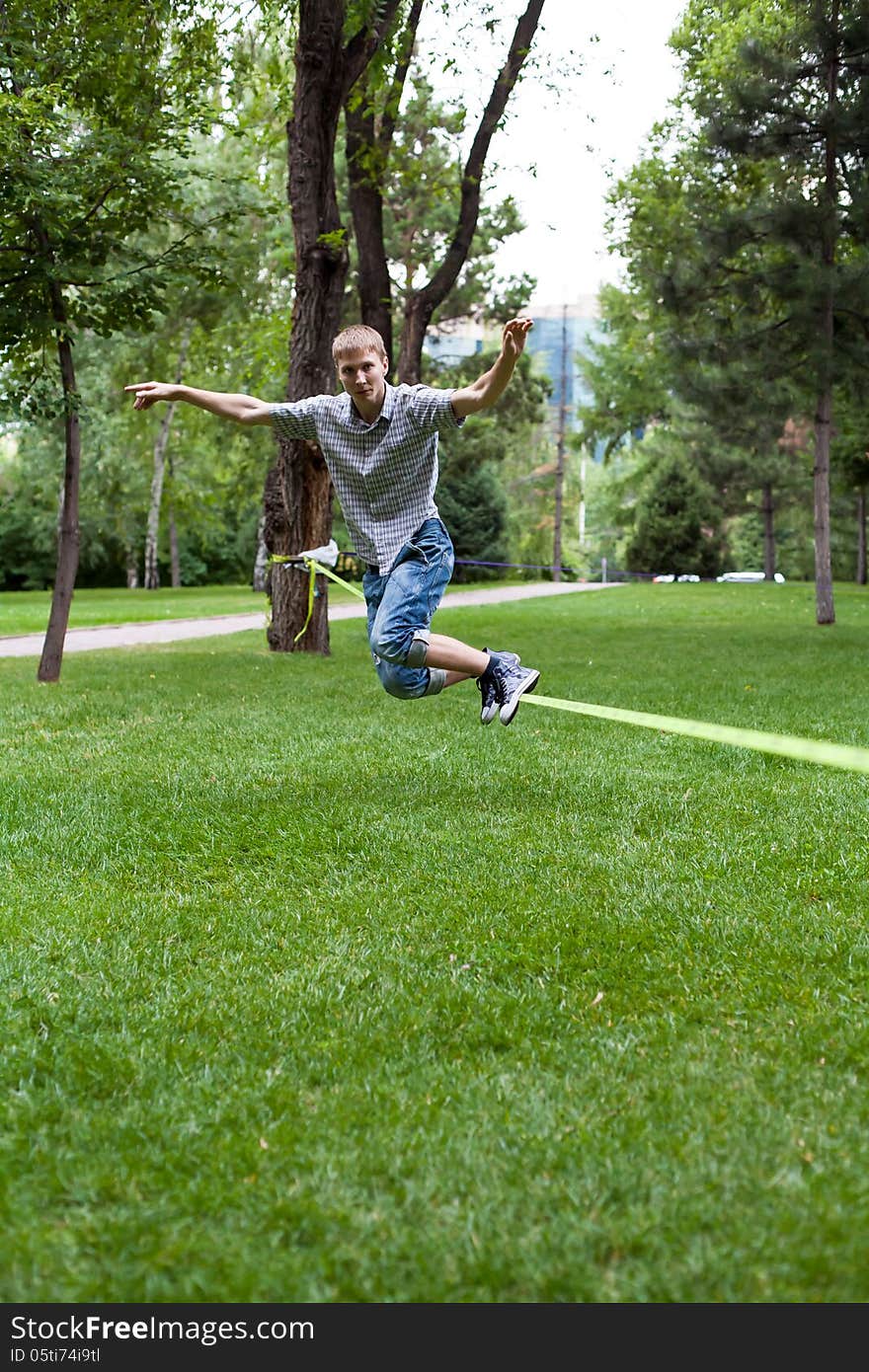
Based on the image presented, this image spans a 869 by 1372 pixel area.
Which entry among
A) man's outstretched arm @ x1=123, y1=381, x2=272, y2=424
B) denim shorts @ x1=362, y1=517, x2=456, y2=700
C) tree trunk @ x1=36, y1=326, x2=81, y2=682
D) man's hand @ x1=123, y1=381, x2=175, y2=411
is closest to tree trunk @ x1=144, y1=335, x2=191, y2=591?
tree trunk @ x1=36, y1=326, x2=81, y2=682

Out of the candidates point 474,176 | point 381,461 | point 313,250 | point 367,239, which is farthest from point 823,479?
point 381,461

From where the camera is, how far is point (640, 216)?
1031 inches

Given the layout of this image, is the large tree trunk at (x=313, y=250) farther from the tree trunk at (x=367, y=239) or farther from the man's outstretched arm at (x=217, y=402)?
the man's outstretched arm at (x=217, y=402)

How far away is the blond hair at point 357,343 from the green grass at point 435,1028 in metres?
2.28

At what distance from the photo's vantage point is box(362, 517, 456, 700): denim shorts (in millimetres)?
5809

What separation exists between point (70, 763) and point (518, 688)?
3.27m

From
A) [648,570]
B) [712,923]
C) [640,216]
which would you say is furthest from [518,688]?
[648,570]

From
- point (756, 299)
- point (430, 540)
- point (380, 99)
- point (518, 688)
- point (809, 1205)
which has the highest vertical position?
point (380, 99)

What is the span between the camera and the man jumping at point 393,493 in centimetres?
576

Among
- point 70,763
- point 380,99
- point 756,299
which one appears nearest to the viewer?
point 70,763

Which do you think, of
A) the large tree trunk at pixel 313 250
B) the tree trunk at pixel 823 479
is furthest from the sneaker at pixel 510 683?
the tree trunk at pixel 823 479

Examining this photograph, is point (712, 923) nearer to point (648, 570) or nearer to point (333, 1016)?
point (333, 1016)

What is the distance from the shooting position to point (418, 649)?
579 cm

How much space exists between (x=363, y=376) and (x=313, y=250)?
9273 millimetres
